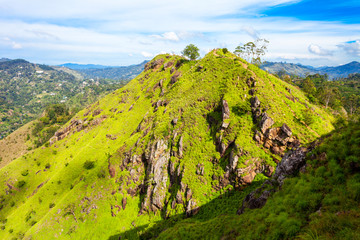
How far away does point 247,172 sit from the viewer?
32.8 metres

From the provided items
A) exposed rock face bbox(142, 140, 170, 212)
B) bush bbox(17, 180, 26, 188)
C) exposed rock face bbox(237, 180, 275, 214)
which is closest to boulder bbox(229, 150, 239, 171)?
exposed rock face bbox(237, 180, 275, 214)

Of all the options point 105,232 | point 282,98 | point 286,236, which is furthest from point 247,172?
point 105,232

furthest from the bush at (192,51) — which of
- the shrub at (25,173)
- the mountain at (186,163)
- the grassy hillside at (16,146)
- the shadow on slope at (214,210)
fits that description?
the grassy hillside at (16,146)

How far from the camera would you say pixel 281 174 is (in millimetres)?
20734

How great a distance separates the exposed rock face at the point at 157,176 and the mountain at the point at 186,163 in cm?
28

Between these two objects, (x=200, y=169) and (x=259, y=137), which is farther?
(x=200, y=169)

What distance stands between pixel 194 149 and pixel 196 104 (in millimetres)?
16585

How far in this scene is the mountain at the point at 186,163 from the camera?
3394 centimetres

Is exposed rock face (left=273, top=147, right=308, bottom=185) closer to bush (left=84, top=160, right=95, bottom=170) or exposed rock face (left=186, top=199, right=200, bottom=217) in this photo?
exposed rock face (left=186, top=199, right=200, bottom=217)

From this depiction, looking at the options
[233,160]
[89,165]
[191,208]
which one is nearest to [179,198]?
[191,208]

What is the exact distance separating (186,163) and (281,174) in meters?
24.8

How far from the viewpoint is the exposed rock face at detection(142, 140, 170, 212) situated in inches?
1690

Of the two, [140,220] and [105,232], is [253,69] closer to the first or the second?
[140,220]

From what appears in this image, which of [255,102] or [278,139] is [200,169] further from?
[255,102]
